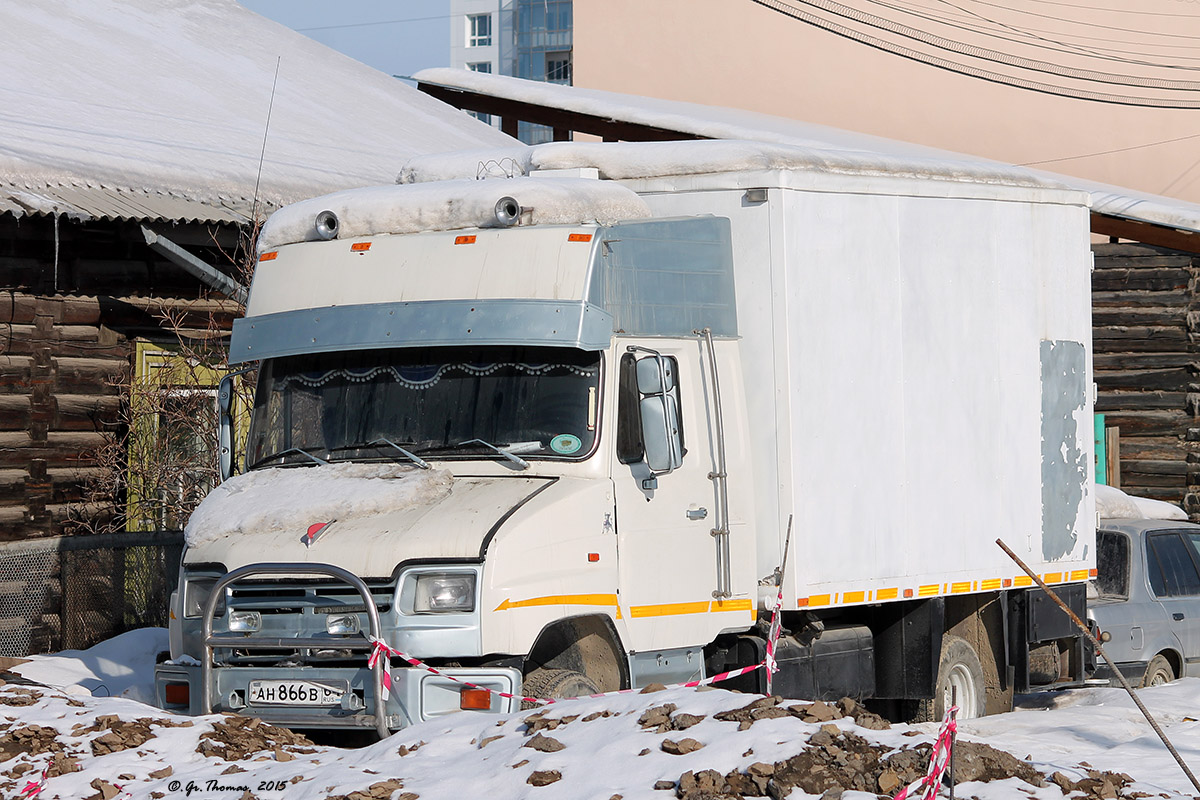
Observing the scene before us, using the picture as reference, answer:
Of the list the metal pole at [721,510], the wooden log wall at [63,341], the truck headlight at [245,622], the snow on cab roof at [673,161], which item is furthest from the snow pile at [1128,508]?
the truck headlight at [245,622]

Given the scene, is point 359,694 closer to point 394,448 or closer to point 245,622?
point 245,622

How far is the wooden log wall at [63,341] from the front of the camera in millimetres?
14391

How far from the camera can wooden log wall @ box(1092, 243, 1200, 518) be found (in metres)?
23.8

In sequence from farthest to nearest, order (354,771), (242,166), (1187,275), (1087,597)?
(1187,275)
(242,166)
(1087,597)
(354,771)

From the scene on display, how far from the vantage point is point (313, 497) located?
26.7 feet

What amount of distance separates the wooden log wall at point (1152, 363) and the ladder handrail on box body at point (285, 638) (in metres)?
18.7

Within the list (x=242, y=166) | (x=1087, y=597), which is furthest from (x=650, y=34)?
(x=1087, y=597)

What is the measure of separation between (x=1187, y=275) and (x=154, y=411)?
1571 centimetres

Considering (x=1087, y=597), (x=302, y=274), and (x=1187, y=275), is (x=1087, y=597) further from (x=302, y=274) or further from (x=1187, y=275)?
(x=1187, y=275)

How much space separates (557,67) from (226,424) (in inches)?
3390

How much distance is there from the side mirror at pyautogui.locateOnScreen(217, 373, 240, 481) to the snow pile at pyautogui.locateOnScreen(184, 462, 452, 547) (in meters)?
0.91

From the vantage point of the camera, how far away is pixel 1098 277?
79.5 feet

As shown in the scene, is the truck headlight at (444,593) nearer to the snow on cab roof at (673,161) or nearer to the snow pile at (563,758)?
the snow pile at (563,758)

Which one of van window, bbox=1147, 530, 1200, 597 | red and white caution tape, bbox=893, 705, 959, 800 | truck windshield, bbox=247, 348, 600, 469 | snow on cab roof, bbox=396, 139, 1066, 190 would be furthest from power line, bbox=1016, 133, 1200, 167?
red and white caution tape, bbox=893, 705, 959, 800
